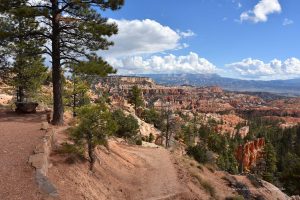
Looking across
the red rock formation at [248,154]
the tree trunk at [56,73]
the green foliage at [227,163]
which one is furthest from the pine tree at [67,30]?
the red rock formation at [248,154]

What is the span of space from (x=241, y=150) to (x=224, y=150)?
26055mm

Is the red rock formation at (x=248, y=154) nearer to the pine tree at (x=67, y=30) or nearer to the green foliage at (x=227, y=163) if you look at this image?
the green foliage at (x=227, y=163)

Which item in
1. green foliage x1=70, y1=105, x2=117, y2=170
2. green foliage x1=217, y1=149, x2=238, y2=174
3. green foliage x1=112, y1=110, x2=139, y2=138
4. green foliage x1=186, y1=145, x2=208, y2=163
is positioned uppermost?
green foliage x1=70, y1=105, x2=117, y2=170

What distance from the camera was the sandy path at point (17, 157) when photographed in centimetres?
1011

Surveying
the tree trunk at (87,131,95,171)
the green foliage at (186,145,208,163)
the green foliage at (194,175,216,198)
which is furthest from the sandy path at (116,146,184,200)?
the green foliage at (186,145,208,163)

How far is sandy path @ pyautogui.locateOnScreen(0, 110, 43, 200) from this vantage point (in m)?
10.1

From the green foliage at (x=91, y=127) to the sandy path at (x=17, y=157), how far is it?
1886 mm

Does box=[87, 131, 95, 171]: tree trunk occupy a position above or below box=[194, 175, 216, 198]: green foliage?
above

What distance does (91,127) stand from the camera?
50.1ft

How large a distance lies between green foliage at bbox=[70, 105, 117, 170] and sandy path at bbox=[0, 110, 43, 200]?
6.19ft

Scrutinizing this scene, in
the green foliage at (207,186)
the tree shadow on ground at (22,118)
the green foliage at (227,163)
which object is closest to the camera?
the tree shadow on ground at (22,118)

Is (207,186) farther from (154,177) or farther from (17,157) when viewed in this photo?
(17,157)

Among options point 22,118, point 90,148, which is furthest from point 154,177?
point 22,118

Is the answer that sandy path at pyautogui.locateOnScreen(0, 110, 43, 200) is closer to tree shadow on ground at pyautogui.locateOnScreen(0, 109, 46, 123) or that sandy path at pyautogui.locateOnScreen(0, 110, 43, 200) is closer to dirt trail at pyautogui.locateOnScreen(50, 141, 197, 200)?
tree shadow on ground at pyautogui.locateOnScreen(0, 109, 46, 123)
